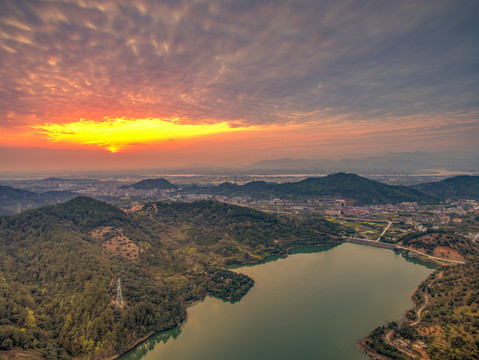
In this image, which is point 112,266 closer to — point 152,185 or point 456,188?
point 152,185

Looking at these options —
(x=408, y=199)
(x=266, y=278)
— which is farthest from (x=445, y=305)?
(x=408, y=199)

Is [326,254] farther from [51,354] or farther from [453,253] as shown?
[51,354]

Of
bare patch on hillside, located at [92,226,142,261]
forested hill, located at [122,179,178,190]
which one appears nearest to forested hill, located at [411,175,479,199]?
bare patch on hillside, located at [92,226,142,261]

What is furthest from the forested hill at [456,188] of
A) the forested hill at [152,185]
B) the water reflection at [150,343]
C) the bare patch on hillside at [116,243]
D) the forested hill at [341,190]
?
the forested hill at [152,185]

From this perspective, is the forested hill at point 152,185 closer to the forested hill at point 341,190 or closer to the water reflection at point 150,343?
the forested hill at point 341,190

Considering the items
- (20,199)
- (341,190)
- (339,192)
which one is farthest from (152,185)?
(341,190)
